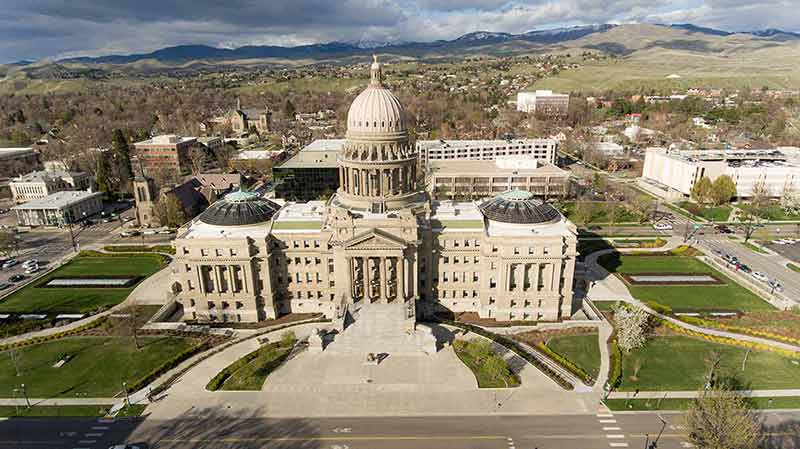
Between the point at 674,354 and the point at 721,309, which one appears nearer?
the point at 674,354

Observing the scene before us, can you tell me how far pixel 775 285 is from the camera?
93.8 m

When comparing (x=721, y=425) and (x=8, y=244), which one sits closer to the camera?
(x=721, y=425)

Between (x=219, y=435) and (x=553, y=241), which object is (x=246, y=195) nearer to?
(x=219, y=435)

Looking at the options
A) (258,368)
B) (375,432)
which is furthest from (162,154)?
(375,432)

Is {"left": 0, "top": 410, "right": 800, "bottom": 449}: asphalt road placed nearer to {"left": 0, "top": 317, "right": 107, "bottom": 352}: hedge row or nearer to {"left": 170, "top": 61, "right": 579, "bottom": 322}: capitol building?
{"left": 0, "top": 317, "right": 107, "bottom": 352}: hedge row

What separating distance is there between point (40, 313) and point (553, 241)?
9886 centimetres

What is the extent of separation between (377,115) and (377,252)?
90.3 ft

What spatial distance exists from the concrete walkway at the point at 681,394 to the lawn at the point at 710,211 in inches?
3416

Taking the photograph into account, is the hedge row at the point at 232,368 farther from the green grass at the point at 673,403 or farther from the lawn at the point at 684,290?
the lawn at the point at 684,290

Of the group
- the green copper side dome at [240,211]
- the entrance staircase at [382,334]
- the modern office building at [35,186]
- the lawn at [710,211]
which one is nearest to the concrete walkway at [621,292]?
the lawn at [710,211]

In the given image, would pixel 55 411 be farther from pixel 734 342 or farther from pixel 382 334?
pixel 734 342

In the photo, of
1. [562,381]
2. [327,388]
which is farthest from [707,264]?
[327,388]

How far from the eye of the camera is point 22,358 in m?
71.8

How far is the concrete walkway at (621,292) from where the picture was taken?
75125mm
